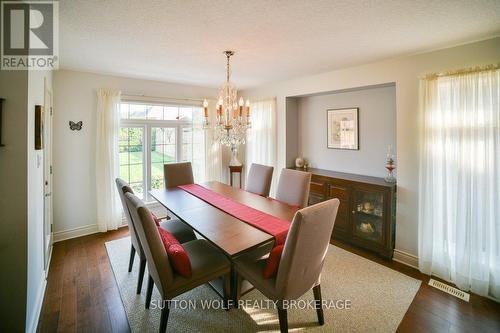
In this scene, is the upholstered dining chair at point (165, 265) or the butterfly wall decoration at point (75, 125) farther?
the butterfly wall decoration at point (75, 125)

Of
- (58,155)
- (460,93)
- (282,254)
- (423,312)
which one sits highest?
(460,93)

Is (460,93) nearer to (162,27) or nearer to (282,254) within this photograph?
(282,254)

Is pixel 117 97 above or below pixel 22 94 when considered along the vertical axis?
above

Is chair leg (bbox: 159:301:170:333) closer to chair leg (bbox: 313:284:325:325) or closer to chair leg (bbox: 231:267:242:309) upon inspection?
chair leg (bbox: 231:267:242:309)

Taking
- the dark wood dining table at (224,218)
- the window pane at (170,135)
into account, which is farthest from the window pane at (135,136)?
the dark wood dining table at (224,218)

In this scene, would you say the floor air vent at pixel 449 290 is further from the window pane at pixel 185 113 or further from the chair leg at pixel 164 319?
the window pane at pixel 185 113

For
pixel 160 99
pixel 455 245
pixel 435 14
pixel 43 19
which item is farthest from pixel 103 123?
pixel 455 245

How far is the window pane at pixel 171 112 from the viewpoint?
14.5 feet

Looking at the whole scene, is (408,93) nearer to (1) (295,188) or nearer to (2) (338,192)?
(2) (338,192)

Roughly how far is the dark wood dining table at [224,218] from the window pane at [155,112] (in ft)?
5.47

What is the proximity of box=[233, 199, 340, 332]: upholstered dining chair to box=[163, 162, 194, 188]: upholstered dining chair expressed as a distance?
2.10 meters

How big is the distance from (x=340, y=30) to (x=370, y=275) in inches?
99.0

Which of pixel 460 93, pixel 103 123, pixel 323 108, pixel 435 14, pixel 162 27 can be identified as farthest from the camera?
pixel 323 108

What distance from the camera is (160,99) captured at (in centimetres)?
421
